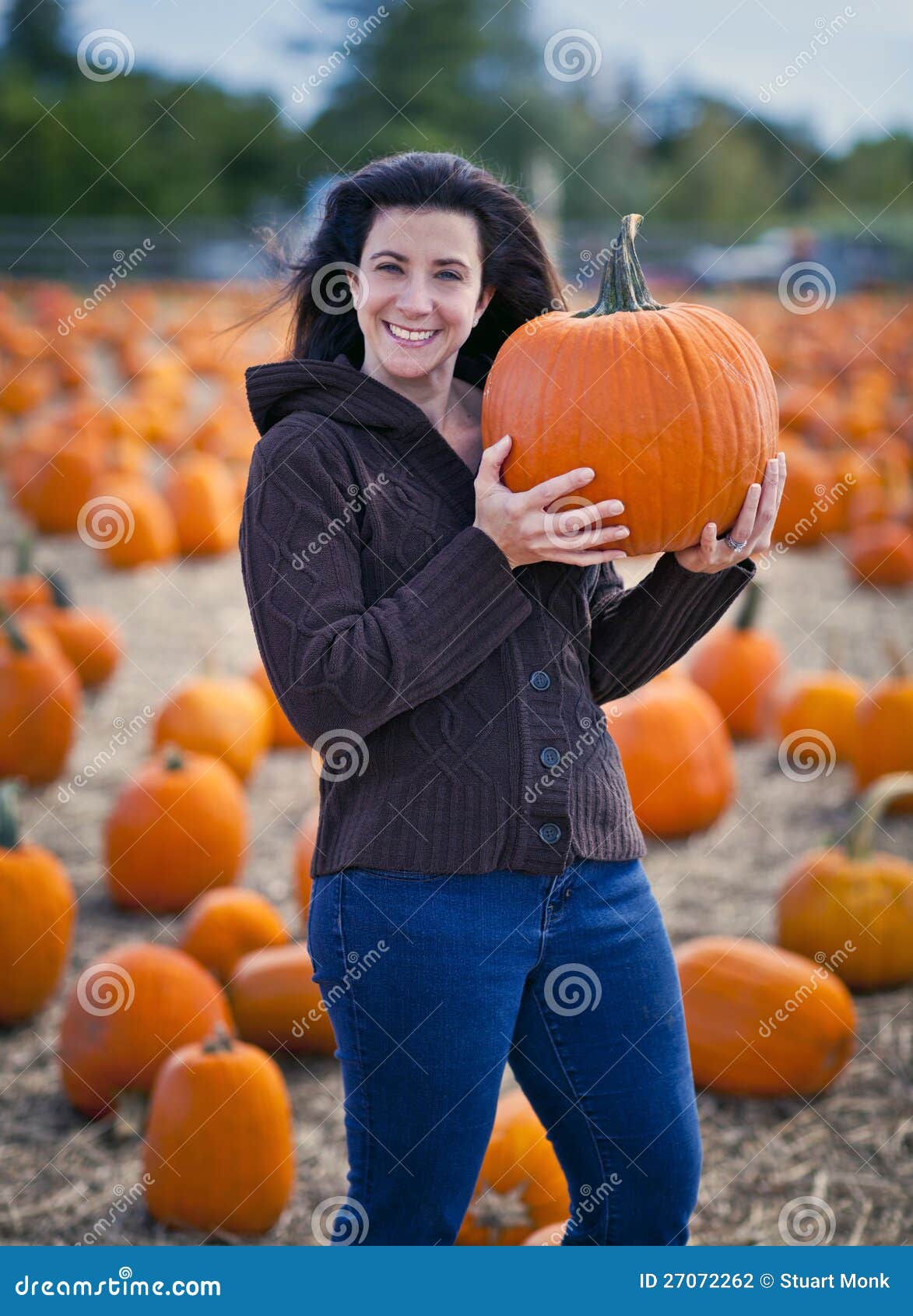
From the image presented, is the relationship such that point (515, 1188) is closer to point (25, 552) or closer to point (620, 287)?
point (620, 287)

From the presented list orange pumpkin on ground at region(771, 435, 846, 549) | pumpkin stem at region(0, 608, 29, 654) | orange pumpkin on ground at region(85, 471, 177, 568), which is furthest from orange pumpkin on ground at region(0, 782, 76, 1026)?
orange pumpkin on ground at region(771, 435, 846, 549)

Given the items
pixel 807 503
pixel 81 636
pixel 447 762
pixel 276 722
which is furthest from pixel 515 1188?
pixel 807 503

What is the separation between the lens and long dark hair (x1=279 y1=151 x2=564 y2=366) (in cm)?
194

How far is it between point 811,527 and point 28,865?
6.10 m

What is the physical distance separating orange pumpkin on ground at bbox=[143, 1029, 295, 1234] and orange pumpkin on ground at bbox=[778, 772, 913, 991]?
1.63 meters

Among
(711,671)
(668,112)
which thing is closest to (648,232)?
(668,112)

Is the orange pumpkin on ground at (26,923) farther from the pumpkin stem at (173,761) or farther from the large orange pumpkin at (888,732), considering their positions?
the large orange pumpkin at (888,732)

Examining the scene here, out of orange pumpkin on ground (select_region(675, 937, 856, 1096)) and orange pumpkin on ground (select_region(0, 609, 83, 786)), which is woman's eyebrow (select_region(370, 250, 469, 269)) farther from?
orange pumpkin on ground (select_region(0, 609, 83, 786))

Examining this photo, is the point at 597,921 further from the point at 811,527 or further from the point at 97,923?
the point at 811,527

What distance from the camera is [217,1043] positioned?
2.86 meters

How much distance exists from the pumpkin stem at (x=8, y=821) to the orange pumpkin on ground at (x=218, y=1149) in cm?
105

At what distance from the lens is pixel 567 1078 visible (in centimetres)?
194

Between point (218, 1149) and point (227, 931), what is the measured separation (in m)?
0.90

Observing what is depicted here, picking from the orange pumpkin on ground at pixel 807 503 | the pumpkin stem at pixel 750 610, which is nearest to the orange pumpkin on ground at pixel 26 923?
the pumpkin stem at pixel 750 610
